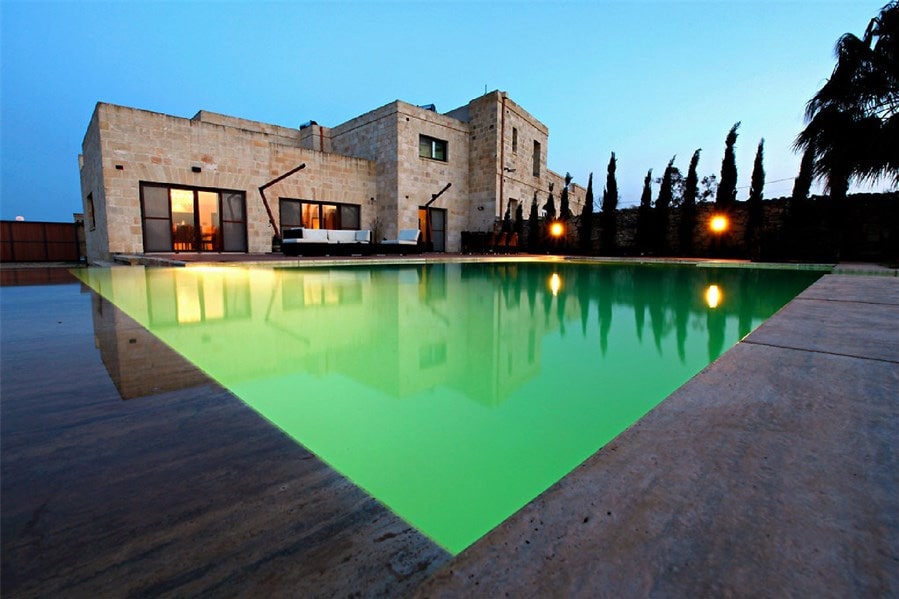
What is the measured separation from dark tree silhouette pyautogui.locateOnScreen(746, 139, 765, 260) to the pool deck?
11.3 metres

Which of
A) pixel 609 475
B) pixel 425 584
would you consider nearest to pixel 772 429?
pixel 609 475

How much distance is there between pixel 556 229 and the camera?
14062mm

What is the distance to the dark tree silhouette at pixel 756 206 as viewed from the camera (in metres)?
9.94

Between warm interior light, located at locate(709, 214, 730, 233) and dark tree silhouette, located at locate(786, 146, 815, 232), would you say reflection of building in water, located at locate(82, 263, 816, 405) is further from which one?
warm interior light, located at locate(709, 214, 730, 233)

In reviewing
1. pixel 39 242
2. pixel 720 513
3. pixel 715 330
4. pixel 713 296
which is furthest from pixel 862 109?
pixel 39 242

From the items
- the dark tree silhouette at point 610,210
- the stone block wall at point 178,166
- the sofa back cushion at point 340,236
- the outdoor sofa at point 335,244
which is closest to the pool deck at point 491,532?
the outdoor sofa at point 335,244

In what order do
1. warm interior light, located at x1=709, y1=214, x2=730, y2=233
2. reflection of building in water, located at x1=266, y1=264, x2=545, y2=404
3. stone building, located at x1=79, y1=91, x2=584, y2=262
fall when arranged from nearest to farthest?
reflection of building in water, located at x1=266, y1=264, x2=545, y2=404 → stone building, located at x1=79, y1=91, x2=584, y2=262 → warm interior light, located at x1=709, y1=214, x2=730, y2=233

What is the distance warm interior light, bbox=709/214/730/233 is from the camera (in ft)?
34.7

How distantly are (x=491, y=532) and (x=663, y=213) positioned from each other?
12.8 metres

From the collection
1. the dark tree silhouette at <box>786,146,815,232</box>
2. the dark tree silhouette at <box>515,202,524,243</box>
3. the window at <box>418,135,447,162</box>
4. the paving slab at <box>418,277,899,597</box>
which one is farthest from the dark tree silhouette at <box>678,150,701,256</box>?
the paving slab at <box>418,277,899,597</box>

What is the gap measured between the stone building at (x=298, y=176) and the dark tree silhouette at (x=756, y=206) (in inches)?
311

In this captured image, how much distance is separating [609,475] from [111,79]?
10917cm

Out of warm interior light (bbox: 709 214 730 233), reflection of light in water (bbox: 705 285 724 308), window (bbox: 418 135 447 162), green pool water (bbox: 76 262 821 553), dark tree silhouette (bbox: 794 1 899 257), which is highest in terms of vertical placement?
window (bbox: 418 135 447 162)

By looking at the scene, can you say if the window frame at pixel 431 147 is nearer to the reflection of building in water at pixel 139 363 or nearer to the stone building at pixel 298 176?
the stone building at pixel 298 176
